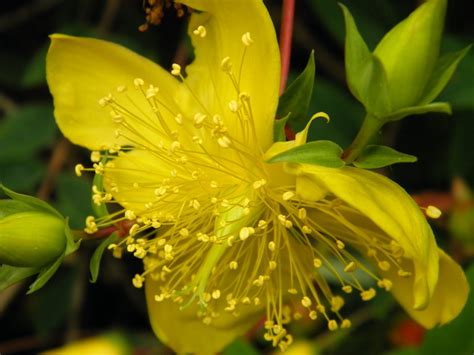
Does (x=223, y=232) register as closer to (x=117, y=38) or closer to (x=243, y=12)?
(x=243, y=12)

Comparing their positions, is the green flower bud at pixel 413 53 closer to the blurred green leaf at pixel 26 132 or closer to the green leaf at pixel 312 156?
the green leaf at pixel 312 156

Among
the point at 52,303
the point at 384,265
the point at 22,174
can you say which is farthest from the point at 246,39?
the point at 52,303

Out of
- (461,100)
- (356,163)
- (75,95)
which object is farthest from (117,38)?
(356,163)

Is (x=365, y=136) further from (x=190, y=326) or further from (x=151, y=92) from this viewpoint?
(x=190, y=326)

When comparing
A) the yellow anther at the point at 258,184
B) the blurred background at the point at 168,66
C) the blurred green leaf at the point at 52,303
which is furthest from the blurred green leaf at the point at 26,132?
the yellow anther at the point at 258,184

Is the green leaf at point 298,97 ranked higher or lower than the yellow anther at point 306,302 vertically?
higher

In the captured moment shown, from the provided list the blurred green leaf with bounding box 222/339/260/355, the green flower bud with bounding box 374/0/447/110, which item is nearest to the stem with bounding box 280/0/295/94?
the green flower bud with bounding box 374/0/447/110
